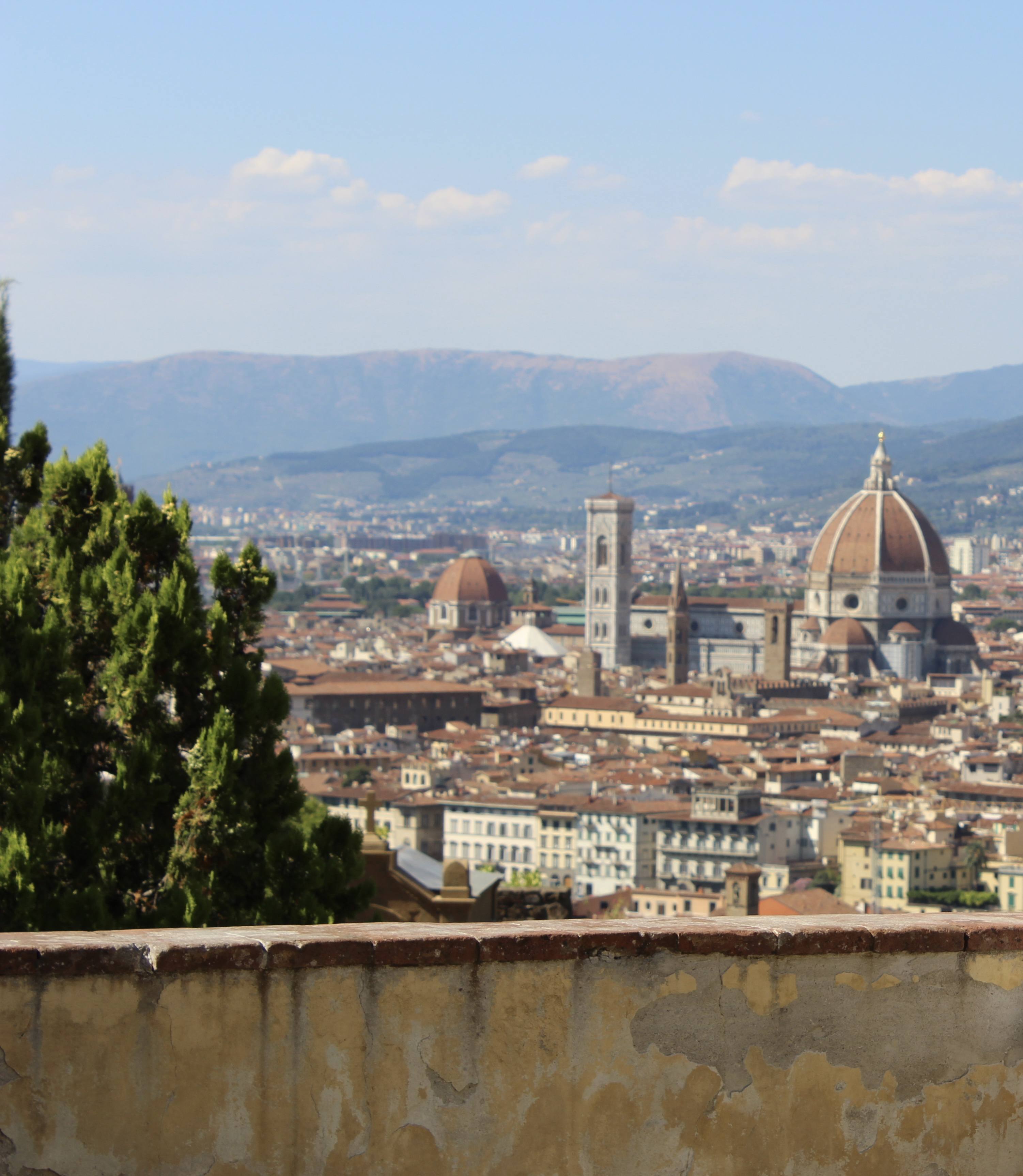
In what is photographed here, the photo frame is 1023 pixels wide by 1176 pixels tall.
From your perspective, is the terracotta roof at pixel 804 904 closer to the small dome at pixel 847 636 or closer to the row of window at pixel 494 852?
the row of window at pixel 494 852

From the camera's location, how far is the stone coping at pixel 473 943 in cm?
239

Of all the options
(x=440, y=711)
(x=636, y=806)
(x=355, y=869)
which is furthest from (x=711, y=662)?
Result: (x=355, y=869)

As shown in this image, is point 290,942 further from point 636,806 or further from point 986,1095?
point 636,806

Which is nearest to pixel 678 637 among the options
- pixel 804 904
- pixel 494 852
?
pixel 494 852

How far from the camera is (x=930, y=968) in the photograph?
2.65 meters

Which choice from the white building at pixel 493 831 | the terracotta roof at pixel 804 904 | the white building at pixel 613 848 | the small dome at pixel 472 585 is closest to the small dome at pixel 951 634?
the small dome at pixel 472 585

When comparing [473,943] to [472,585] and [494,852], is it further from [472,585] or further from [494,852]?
[472,585]

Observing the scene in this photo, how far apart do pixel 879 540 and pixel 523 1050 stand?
222 feet

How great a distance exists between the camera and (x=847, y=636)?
220ft

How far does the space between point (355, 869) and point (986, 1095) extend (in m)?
2.82

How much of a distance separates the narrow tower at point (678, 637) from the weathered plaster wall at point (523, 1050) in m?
62.9

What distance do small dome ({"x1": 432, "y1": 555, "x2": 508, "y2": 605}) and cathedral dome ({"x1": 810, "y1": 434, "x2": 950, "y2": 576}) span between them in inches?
662

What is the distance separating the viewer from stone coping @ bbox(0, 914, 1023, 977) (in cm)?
239

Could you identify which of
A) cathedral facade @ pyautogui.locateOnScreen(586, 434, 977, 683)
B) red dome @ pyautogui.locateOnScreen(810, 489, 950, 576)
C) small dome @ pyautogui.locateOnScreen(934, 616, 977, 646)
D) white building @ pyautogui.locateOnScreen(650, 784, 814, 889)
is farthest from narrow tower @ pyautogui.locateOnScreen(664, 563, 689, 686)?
white building @ pyautogui.locateOnScreen(650, 784, 814, 889)
